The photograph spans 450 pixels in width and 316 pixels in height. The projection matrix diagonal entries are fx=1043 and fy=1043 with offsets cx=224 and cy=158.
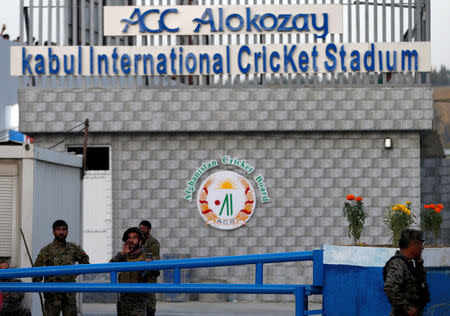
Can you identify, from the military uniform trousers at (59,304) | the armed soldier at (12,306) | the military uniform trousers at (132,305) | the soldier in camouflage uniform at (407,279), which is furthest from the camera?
the military uniform trousers at (59,304)

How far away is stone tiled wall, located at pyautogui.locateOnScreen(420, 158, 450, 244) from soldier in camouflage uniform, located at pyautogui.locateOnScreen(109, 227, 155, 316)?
11935 millimetres

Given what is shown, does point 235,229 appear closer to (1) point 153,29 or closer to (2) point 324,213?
(2) point 324,213

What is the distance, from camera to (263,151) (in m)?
22.2

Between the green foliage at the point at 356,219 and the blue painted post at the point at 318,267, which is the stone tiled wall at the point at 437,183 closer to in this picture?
the green foliage at the point at 356,219

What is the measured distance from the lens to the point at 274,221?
2200 cm

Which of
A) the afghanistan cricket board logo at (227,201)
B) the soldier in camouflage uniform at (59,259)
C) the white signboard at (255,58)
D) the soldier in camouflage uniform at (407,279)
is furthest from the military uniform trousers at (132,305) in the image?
the white signboard at (255,58)

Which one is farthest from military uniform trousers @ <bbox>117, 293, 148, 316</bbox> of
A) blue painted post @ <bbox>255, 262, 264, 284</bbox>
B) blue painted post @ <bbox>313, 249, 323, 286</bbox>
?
blue painted post @ <bbox>313, 249, 323, 286</bbox>

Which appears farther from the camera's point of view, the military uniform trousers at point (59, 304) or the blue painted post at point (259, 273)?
the military uniform trousers at point (59, 304)

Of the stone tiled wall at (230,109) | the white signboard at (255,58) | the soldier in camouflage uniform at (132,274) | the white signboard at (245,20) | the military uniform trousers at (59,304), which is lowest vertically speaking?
the military uniform trousers at (59,304)

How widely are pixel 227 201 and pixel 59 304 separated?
8976 millimetres

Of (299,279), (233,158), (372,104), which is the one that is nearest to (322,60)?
(372,104)

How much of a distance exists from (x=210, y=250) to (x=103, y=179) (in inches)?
107

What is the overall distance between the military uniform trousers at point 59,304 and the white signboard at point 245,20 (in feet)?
31.6

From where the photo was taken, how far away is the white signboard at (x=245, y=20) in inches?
864
